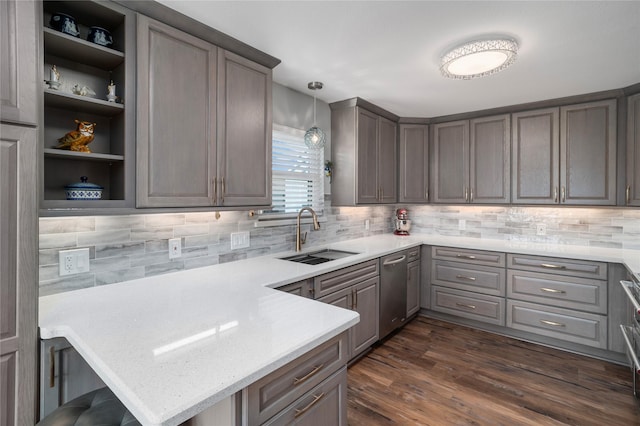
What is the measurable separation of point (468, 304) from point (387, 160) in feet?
5.91

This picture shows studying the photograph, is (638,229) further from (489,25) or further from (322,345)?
(322,345)

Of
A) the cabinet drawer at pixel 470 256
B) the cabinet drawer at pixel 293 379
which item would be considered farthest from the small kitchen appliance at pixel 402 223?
the cabinet drawer at pixel 293 379

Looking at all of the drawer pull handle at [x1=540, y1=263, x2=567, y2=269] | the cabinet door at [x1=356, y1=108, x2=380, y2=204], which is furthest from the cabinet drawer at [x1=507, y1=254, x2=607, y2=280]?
the cabinet door at [x1=356, y1=108, x2=380, y2=204]

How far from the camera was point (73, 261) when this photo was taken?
155 cm

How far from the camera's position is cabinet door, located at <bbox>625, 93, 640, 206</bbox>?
2631mm

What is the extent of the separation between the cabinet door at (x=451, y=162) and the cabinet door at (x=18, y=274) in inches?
145

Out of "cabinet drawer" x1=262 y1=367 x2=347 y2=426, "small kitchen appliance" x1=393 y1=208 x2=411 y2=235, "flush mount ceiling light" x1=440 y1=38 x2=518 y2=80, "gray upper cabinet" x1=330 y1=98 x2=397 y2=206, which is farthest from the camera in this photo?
"small kitchen appliance" x1=393 y1=208 x2=411 y2=235

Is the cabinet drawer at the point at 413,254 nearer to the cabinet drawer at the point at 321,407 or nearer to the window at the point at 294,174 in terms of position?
the window at the point at 294,174

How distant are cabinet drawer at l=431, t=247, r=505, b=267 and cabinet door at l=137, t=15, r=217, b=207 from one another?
263 cm

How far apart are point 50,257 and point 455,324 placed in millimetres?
3561

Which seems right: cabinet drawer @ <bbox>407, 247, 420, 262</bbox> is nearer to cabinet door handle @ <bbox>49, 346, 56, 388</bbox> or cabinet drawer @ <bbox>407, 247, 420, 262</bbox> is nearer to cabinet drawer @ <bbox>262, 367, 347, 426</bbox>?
cabinet drawer @ <bbox>262, 367, 347, 426</bbox>

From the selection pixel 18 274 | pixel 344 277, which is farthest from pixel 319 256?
pixel 18 274

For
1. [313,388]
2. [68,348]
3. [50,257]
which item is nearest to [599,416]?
[313,388]

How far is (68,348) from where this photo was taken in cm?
137
